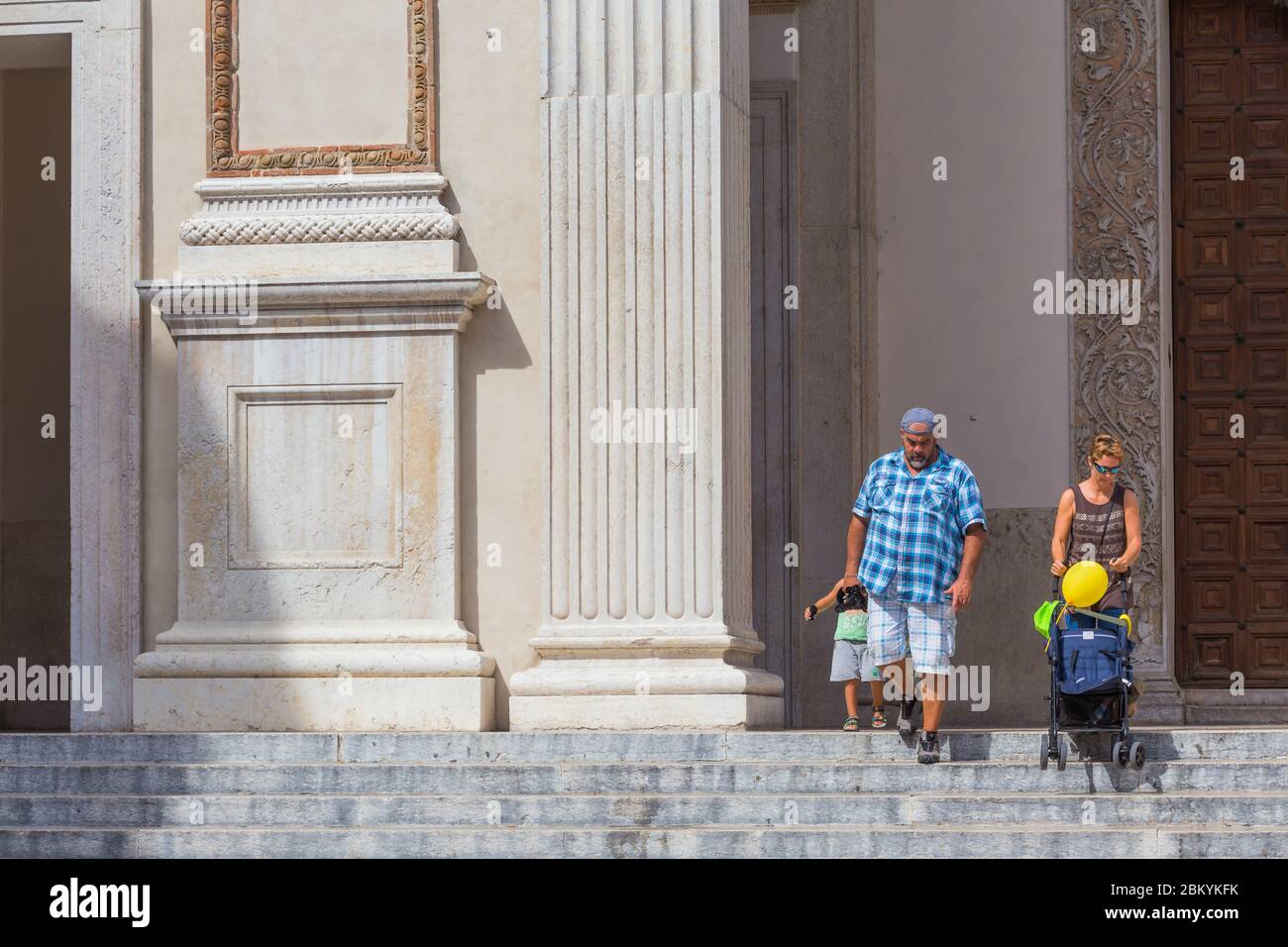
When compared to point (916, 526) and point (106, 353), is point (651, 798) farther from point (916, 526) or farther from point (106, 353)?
point (106, 353)

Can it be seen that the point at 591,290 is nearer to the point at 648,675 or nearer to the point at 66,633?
the point at 648,675

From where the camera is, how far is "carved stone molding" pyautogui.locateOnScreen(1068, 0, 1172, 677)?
17891 millimetres

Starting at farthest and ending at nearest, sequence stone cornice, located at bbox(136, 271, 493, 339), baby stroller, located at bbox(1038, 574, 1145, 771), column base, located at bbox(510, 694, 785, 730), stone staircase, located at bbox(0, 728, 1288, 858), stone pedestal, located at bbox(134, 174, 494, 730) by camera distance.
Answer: stone cornice, located at bbox(136, 271, 493, 339) < stone pedestal, located at bbox(134, 174, 494, 730) < column base, located at bbox(510, 694, 785, 730) < baby stroller, located at bbox(1038, 574, 1145, 771) < stone staircase, located at bbox(0, 728, 1288, 858)

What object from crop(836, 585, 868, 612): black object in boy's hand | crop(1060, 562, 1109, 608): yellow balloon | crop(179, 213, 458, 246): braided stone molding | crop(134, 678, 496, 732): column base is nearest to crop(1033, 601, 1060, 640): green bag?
crop(1060, 562, 1109, 608): yellow balloon

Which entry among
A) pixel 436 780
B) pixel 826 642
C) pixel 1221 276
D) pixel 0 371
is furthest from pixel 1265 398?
pixel 0 371

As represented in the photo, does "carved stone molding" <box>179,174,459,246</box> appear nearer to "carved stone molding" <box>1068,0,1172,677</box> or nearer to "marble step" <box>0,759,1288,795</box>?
"marble step" <box>0,759,1288,795</box>

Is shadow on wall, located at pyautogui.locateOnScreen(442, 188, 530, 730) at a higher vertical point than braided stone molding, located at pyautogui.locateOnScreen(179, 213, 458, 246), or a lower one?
lower

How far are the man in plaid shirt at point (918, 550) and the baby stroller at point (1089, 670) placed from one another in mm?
619

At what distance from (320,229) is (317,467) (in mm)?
1428

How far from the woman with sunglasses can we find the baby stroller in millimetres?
367

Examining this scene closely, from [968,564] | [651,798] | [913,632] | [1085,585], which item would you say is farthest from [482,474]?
[1085,585]

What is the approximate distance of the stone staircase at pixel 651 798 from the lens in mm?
11484

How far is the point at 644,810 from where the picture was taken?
39.1 ft

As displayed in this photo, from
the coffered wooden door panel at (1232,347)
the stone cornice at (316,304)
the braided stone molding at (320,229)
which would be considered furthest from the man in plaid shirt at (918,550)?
the coffered wooden door panel at (1232,347)
